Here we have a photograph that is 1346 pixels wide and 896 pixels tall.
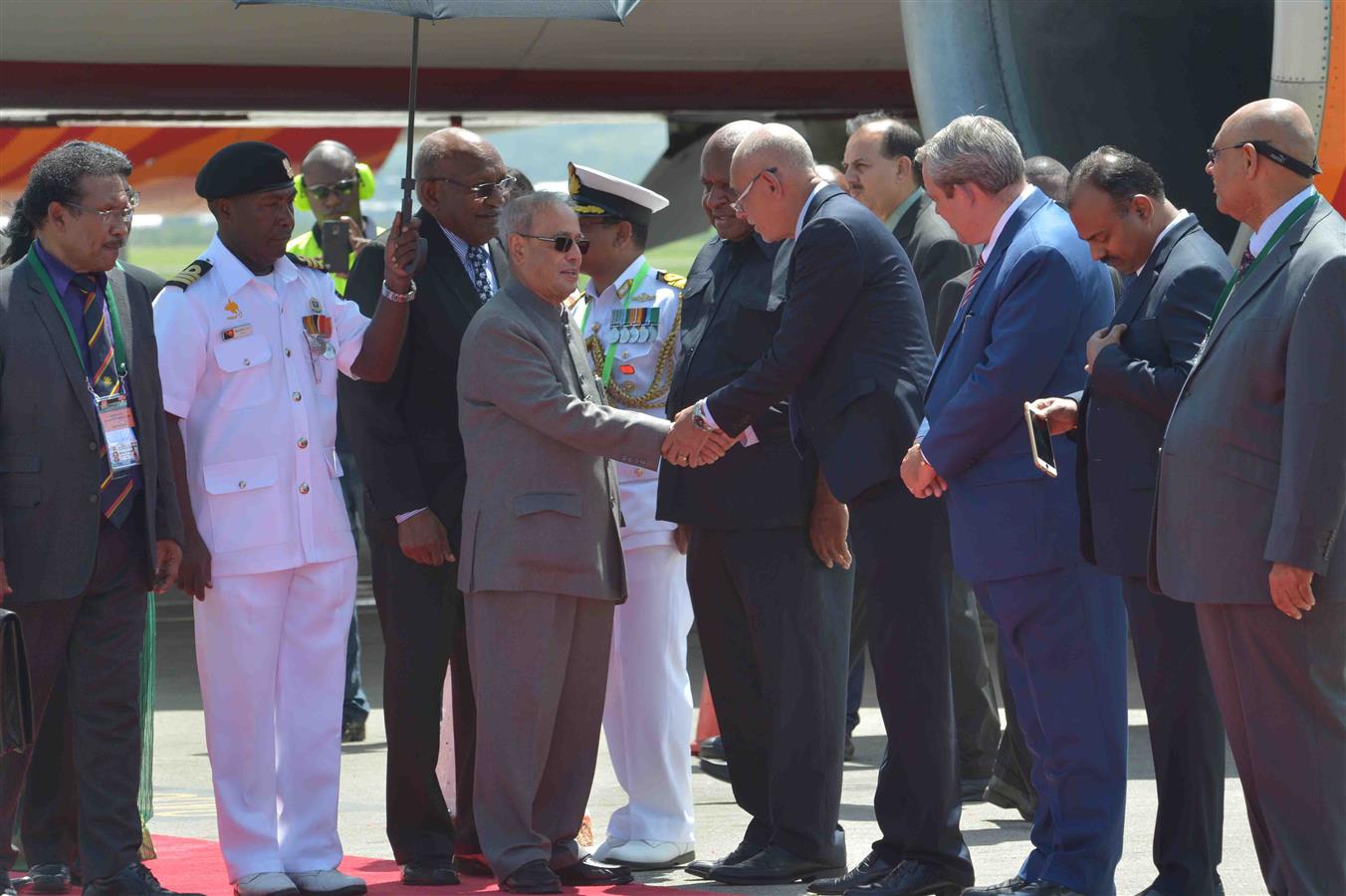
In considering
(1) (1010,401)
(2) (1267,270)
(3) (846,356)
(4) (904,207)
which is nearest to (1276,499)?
(2) (1267,270)

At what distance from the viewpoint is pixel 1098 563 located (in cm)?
425

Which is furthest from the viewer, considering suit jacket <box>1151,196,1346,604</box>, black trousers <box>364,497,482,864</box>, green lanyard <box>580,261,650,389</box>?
green lanyard <box>580,261,650,389</box>

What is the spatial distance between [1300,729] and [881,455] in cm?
117

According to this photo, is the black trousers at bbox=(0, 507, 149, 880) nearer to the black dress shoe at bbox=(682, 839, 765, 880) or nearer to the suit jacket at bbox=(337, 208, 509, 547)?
the suit jacket at bbox=(337, 208, 509, 547)

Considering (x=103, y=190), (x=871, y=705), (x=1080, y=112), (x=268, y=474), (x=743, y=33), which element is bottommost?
(x=871, y=705)

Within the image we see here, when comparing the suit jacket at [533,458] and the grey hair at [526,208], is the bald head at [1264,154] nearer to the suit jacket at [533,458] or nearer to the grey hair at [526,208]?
the suit jacket at [533,458]

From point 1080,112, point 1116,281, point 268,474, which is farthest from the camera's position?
point 1080,112

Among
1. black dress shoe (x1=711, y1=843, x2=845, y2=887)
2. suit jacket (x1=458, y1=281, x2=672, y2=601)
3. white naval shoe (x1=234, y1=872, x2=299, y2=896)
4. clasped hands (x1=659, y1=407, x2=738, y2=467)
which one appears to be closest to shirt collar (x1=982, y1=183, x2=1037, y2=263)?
clasped hands (x1=659, y1=407, x2=738, y2=467)

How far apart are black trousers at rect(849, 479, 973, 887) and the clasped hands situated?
35 cm

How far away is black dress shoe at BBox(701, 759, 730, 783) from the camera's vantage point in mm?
6391

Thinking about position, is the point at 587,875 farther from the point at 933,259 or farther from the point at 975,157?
the point at 933,259

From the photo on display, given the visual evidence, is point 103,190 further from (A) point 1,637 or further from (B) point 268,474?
(A) point 1,637

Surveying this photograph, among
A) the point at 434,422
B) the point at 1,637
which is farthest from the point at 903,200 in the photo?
the point at 1,637

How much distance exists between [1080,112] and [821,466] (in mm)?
3349
